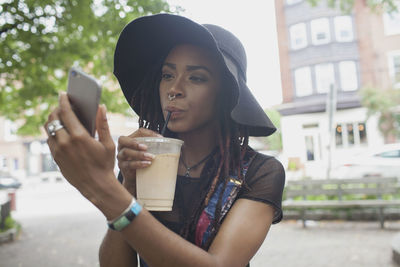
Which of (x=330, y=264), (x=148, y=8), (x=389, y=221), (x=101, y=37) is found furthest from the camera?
(x=389, y=221)

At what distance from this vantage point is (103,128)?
0.87 meters

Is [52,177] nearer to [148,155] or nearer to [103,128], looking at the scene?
[148,155]

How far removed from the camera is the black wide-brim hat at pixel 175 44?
1395mm

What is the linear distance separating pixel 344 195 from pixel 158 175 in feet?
28.2

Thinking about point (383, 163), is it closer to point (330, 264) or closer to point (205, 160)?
point (330, 264)

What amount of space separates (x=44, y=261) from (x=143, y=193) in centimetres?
595

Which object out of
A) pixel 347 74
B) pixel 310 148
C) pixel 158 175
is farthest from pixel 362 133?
pixel 158 175

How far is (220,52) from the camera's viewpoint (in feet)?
4.32

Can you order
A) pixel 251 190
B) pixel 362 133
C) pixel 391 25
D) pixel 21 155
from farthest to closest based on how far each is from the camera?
pixel 21 155, pixel 391 25, pixel 362 133, pixel 251 190

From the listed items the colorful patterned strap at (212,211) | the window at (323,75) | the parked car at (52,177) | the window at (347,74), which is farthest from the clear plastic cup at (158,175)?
the parked car at (52,177)

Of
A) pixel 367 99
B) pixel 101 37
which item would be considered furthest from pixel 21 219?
pixel 367 99

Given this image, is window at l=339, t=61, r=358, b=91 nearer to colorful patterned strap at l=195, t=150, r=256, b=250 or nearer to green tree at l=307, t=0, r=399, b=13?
green tree at l=307, t=0, r=399, b=13

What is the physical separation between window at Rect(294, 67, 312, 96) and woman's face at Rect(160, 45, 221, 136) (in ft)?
75.7

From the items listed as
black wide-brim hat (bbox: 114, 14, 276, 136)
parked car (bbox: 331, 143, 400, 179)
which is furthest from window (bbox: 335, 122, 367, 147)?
black wide-brim hat (bbox: 114, 14, 276, 136)
